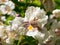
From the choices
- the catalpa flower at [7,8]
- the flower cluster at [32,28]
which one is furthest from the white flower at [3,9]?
the flower cluster at [32,28]

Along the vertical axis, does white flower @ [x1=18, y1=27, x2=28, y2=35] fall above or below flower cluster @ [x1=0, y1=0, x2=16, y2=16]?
below

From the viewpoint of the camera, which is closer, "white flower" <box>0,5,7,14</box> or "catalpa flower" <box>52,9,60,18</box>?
"catalpa flower" <box>52,9,60,18</box>

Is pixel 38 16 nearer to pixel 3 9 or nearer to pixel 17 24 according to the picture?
pixel 17 24

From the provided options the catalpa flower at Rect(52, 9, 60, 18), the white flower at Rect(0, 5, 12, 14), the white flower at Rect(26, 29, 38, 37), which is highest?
the catalpa flower at Rect(52, 9, 60, 18)

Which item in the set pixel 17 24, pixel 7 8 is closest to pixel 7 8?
pixel 7 8

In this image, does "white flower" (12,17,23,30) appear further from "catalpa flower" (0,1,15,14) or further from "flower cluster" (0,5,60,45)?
"catalpa flower" (0,1,15,14)

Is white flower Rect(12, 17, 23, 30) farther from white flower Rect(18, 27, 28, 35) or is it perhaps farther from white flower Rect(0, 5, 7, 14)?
white flower Rect(0, 5, 7, 14)

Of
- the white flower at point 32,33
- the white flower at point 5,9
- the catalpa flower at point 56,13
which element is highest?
the catalpa flower at point 56,13

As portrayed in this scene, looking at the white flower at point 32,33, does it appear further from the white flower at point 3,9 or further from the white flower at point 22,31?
the white flower at point 3,9

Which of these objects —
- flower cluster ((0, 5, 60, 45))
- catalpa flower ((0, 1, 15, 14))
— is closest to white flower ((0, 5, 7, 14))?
catalpa flower ((0, 1, 15, 14))

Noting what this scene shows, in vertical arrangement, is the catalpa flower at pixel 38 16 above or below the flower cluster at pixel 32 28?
above

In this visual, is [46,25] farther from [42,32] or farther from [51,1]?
[51,1]

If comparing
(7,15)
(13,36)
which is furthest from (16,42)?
(7,15)
